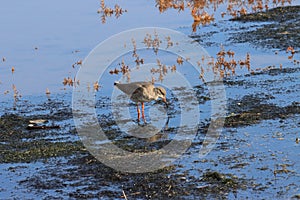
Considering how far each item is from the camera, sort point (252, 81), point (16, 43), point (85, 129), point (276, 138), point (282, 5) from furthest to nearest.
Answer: point (282, 5) < point (16, 43) < point (252, 81) < point (85, 129) < point (276, 138)

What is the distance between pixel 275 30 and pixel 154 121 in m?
9.59

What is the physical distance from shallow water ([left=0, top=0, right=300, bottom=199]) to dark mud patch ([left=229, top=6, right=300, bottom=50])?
0.51 metres

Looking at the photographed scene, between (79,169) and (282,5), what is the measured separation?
57.6ft

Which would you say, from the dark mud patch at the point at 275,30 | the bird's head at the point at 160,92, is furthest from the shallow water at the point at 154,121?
the dark mud patch at the point at 275,30

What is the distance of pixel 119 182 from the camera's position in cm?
895

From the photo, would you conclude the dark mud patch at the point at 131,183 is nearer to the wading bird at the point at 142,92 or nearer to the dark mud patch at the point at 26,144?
the dark mud patch at the point at 26,144

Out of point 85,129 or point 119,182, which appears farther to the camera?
point 85,129

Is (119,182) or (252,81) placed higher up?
(252,81)

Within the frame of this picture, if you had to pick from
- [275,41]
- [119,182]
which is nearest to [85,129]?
[119,182]

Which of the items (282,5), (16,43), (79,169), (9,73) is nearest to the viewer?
(79,169)

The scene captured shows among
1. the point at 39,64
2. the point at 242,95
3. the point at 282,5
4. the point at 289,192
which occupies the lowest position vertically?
the point at 289,192

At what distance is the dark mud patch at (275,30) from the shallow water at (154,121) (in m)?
0.51

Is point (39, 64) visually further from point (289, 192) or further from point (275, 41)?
point (289, 192)

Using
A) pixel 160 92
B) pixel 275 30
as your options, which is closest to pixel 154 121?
pixel 160 92
